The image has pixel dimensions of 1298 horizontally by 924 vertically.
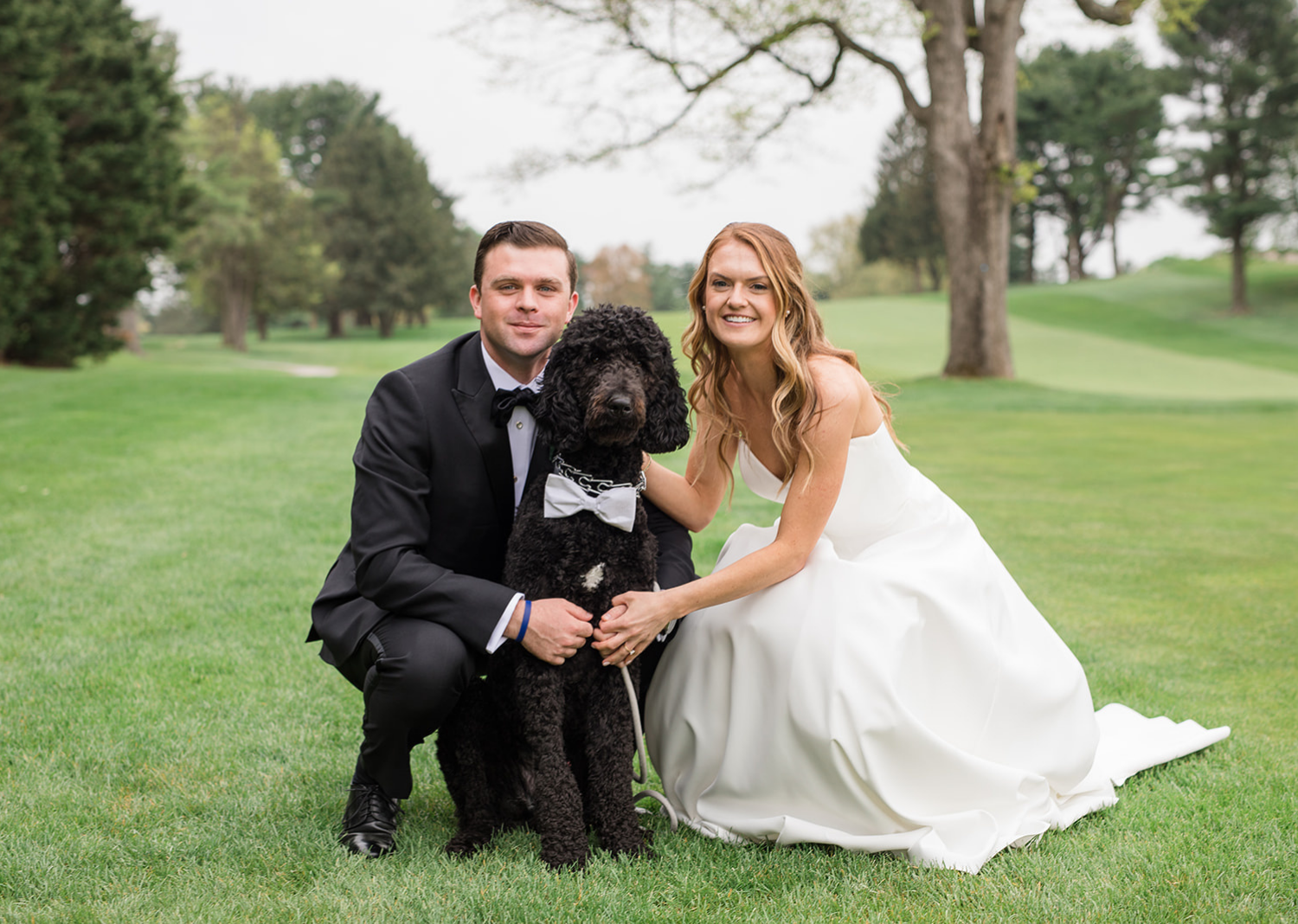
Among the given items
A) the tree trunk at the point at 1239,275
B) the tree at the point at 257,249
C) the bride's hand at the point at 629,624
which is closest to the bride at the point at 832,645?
the bride's hand at the point at 629,624

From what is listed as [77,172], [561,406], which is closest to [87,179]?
[77,172]

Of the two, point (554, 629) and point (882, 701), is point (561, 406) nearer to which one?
point (554, 629)

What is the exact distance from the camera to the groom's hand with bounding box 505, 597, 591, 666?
2701mm

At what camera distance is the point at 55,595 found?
5.94 metres

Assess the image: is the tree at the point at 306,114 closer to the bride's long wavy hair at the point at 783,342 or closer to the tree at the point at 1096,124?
the tree at the point at 1096,124

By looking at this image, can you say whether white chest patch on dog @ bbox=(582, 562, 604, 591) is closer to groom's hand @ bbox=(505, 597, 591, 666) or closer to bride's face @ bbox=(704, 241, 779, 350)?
groom's hand @ bbox=(505, 597, 591, 666)

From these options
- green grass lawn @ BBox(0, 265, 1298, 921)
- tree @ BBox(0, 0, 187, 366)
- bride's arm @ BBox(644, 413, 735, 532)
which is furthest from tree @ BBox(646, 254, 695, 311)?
bride's arm @ BBox(644, 413, 735, 532)

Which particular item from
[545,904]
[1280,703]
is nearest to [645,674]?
[545,904]

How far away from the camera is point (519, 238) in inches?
120

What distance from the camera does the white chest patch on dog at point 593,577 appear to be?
279 centimetres

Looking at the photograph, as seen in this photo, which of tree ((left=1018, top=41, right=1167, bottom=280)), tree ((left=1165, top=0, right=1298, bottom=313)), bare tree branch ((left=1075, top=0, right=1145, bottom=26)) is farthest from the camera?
tree ((left=1018, top=41, right=1167, bottom=280))

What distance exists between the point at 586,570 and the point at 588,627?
168 mm

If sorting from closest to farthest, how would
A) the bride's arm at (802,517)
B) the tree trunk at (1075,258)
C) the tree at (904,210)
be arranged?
the bride's arm at (802,517) → the tree trunk at (1075,258) → the tree at (904,210)

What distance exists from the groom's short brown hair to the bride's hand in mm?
1040
